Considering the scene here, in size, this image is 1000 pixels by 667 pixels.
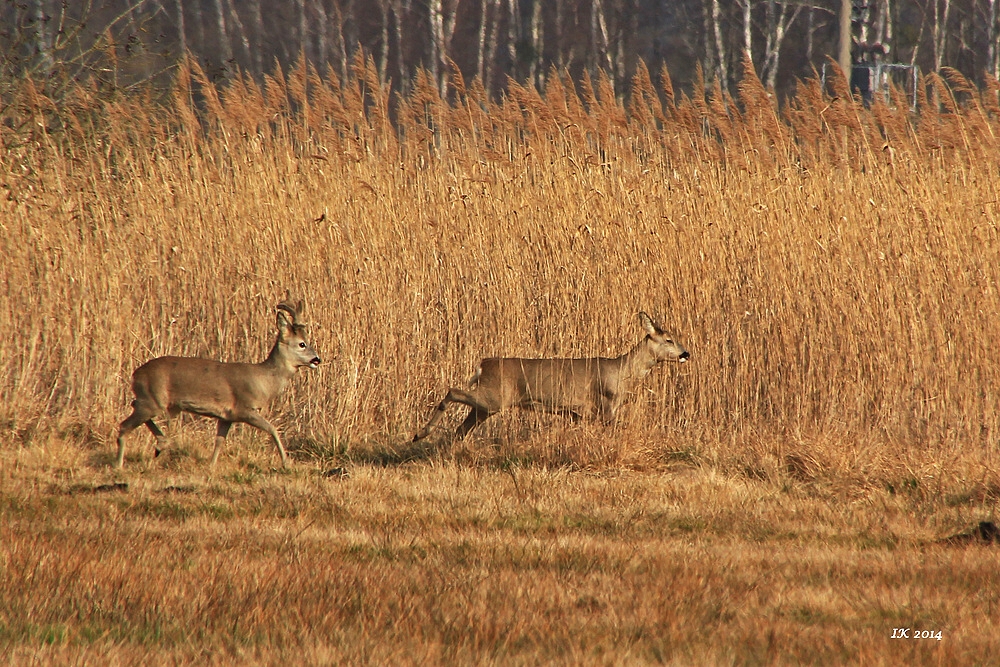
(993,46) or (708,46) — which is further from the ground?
(708,46)

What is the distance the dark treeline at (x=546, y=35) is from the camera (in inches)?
1122

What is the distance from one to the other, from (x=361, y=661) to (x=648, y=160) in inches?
234

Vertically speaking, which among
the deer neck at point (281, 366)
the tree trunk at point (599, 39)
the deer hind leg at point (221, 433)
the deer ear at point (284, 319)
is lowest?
the deer hind leg at point (221, 433)

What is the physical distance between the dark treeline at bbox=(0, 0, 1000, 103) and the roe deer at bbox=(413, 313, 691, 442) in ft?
66.7

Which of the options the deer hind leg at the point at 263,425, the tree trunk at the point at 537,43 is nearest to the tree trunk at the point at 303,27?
the tree trunk at the point at 537,43

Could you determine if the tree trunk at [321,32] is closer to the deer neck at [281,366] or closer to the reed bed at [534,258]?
the reed bed at [534,258]

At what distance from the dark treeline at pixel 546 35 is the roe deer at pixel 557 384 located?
800 inches

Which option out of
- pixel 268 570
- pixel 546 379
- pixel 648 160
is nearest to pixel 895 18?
pixel 648 160

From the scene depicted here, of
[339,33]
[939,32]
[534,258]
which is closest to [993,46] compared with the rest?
[939,32]

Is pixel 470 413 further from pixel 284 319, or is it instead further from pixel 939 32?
pixel 939 32

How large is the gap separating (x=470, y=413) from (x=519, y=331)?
0.76 meters

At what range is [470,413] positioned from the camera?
24.5 ft

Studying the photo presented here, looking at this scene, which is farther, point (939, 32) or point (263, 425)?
point (939, 32)

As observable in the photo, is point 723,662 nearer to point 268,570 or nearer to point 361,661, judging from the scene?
point 361,661
